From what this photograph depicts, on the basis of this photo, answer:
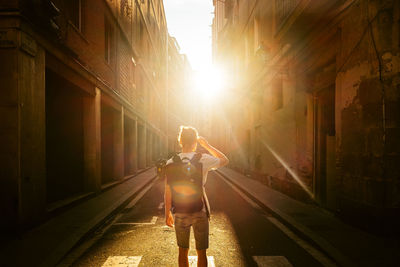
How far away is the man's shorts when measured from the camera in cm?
298

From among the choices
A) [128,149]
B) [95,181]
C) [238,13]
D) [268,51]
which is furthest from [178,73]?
[95,181]

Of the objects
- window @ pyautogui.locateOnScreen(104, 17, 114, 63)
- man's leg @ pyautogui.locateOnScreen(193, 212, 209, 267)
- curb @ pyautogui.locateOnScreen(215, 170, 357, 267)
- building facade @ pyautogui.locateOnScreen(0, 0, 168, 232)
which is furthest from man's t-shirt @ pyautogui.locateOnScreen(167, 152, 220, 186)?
window @ pyautogui.locateOnScreen(104, 17, 114, 63)

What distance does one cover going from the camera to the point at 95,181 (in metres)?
10.0

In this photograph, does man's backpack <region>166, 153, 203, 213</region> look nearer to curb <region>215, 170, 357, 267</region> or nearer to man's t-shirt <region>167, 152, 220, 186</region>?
man's t-shirt <region>167, 152, 220, 186</region>

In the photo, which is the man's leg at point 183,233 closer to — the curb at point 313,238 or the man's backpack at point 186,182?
the man's backpack at point 186,182

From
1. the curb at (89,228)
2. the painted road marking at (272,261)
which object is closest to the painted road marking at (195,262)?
the painted road marking at (272,261)

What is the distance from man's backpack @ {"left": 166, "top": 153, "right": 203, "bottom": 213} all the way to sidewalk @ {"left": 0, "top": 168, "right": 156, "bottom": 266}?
2.31 metres

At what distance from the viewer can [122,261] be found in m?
4.30

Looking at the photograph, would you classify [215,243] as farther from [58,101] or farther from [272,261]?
[58,101]

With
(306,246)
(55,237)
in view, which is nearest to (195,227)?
(306,246)

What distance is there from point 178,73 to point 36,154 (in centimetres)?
4870

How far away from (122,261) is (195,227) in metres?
1.89

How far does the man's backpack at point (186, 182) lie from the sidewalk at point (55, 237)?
2.31 meters

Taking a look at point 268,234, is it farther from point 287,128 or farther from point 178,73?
point 178,73
